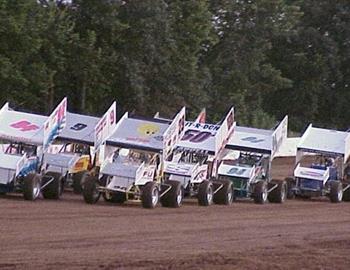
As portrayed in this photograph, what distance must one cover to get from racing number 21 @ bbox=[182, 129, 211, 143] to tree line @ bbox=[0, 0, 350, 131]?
1302 cm

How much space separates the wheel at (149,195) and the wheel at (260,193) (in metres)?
5.19

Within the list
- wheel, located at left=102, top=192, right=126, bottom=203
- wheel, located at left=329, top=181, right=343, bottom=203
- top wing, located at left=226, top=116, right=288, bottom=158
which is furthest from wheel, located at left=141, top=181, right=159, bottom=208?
wheel, located at left=329, top=181, right=343, bottom=203

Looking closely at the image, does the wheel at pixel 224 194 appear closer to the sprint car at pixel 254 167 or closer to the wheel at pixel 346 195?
the sprint car at pixel 254 167

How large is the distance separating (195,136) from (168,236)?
9586 millimetres

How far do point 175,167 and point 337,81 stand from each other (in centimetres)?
4292

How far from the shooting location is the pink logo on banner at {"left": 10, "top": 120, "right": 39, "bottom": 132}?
27.2m

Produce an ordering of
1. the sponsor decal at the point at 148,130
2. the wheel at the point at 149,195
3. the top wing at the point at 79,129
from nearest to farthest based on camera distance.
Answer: the wheel at the point at 149,195 → the sponsor decal at the point at 148,130 → the top wing at the point at 79,129

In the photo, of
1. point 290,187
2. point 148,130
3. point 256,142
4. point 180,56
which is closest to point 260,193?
point 256,142

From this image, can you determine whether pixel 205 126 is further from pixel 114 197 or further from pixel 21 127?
pixel 21 127

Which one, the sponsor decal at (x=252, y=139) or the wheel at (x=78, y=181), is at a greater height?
the sponsor decal at (x=252, y=139)

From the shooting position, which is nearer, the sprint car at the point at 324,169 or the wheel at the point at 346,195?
the sprint car at the point at 324,169

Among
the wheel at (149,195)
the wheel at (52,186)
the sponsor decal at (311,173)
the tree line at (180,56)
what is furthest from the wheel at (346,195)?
the tree line at (180,56)

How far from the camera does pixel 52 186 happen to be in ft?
88.9

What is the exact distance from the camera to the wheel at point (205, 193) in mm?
27969
